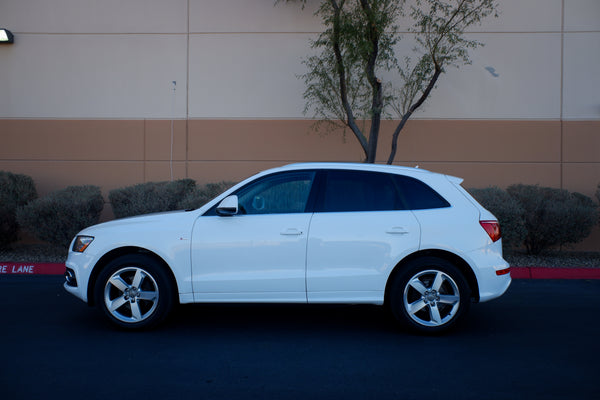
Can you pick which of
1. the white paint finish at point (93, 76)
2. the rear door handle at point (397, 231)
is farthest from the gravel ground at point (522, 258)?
the rear door handle at point (397, 231)

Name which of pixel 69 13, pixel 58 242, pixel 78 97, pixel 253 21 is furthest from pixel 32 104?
pixel 253 21

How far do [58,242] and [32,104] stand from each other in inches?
172

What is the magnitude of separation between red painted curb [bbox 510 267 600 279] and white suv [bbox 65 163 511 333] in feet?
11.8

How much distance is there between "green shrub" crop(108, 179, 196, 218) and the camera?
980 centimetres

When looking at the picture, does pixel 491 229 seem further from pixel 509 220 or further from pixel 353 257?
pixel 509 220

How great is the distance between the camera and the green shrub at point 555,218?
9.40m

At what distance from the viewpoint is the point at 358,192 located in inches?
219

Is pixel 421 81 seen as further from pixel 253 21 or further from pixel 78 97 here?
pixel 78 97

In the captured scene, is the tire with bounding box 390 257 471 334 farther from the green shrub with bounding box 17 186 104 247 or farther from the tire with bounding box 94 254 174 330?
the green shrub with bounding box 17 186 104 247

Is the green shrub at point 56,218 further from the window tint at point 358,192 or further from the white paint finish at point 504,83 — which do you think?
the white paint finish at point 504,83

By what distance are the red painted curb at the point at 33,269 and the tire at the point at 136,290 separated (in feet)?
13.2

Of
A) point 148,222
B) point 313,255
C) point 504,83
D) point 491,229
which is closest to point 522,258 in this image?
point 504,83

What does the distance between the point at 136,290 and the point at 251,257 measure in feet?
4.00

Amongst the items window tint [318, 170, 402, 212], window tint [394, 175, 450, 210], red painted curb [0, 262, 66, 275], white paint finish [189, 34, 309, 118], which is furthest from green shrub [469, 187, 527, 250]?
red painted curb [0, 262, 66, 275]
